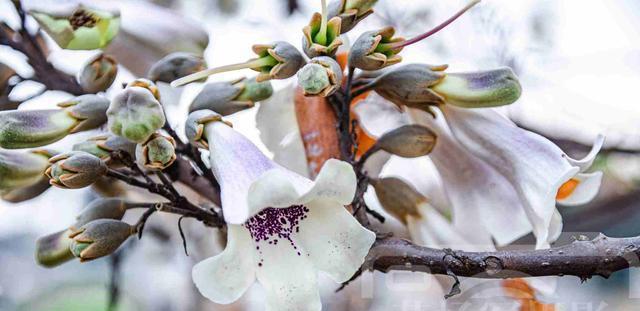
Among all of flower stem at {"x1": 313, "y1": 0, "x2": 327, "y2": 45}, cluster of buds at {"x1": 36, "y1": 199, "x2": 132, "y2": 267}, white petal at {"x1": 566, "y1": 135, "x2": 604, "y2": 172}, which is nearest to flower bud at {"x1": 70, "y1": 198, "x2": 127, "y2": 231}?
cluster of buds at {"x1": 36, "y1": 199, "x2": 132, "y2": 267}

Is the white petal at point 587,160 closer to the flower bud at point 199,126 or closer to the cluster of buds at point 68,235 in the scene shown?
the flower bud at point 199,126

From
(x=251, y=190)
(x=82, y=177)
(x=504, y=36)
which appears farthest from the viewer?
(x=504, y=36)

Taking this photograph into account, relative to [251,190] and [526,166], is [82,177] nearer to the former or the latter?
[251,190]

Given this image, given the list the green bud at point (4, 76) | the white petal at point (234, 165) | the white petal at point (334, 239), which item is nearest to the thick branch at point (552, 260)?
the white petal at point (334, 239)

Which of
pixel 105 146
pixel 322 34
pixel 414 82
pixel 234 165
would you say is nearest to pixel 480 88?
pixel 414 82

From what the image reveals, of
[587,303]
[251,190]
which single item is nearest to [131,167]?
[251,190]

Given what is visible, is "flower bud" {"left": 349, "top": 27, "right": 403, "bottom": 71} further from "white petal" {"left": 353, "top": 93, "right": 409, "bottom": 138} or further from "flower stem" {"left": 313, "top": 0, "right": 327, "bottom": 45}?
"white petal" {"left": 353, "top": 93, "right": 409, "bottom": 138}
